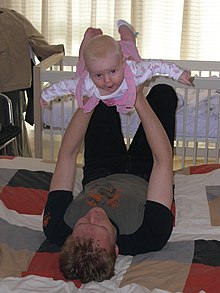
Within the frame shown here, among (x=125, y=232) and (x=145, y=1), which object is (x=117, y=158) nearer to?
(x=125, y=232)

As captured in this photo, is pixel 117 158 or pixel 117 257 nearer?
pixel 117 257

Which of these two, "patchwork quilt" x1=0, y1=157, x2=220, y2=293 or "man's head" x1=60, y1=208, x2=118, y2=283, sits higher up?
"man's head" x1=60, y1=208, x2=118, y2=283

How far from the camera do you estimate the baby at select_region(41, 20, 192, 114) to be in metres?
1.71

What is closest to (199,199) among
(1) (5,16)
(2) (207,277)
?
(2) (207,277)

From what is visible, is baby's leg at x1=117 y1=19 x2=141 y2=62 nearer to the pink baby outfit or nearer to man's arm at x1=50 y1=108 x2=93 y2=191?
the pink baby outfit

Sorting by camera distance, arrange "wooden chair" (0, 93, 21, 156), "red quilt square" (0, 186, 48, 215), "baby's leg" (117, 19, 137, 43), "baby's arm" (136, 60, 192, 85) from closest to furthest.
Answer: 1. "baby's arm" (136, 60, 192, 85)
2. "baby's leg" (117, 19, 137, 43)
3. "red quilt square" (0, 186, 48, 215)
4. "wooden chair" (0, 93, 21, 156)

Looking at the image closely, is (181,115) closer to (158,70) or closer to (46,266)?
(158,70)

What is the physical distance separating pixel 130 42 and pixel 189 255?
720mm

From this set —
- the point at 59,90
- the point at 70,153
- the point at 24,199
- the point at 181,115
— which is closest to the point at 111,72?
the point at 59,90

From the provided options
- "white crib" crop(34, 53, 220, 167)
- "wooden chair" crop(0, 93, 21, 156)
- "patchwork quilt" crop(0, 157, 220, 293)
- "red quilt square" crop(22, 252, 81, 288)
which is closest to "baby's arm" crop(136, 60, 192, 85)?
"patchwork quilt" crop(0, 157, 220, 293)

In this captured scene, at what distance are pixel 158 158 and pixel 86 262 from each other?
1.50ft

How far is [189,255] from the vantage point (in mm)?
1814

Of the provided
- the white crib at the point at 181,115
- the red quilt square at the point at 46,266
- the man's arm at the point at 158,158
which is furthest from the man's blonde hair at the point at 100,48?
the white crib at the point at 181,115

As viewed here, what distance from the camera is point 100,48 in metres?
1.70
